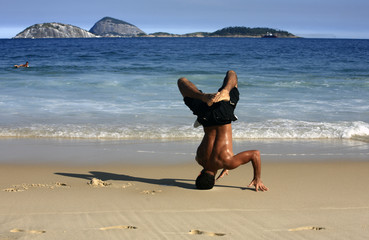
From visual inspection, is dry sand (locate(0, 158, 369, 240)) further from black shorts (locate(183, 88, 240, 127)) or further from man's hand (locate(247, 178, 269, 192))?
black shorts (locate(183, 88, 240, 127))

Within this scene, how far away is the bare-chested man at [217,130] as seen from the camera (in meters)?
4.96

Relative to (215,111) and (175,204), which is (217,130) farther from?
(175,204)

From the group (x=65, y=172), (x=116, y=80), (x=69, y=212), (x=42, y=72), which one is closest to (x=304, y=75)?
(x=116, y=80)

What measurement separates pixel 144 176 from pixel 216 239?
239 centimetres

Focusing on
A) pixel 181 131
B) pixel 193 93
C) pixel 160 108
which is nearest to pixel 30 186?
pixel 193 93

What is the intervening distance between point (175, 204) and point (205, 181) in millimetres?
588

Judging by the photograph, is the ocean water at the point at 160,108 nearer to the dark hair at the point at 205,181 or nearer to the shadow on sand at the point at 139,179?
the shadow on sand at the point at 139,179

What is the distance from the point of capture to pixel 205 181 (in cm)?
516

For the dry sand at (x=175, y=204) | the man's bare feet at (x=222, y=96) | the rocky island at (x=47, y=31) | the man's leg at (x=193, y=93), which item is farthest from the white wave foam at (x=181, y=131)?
the rocky island at (x=47, y=31)

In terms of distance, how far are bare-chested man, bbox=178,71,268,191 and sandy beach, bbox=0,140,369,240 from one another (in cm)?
29

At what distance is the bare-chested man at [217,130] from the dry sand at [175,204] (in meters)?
0.28

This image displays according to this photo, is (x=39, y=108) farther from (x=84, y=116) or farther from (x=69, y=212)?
(x=69, y=212)

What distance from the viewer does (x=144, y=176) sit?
6016 millimetres

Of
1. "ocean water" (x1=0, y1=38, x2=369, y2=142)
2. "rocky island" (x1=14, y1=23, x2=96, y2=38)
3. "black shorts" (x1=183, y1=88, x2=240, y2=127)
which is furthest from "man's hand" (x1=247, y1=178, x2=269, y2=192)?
"rocky island" (x1=14, y1=23, x2=96, y2=38)
